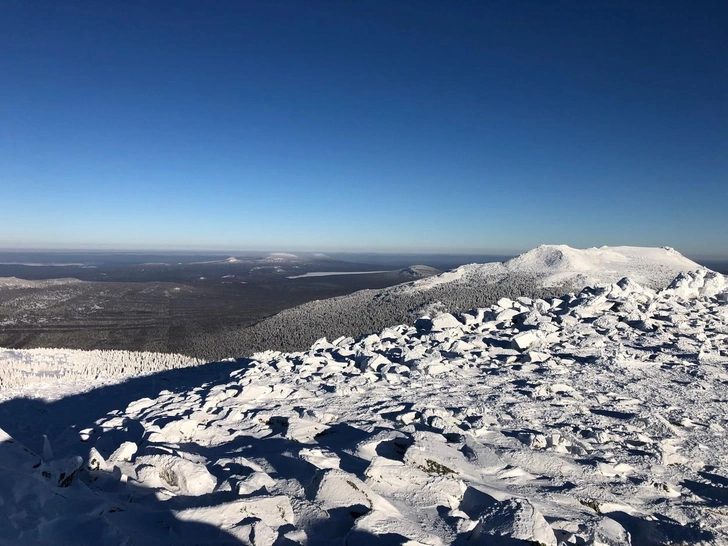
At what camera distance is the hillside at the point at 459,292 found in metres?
48.5

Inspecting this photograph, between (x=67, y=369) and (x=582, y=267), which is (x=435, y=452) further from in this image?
(x=582, y=267)

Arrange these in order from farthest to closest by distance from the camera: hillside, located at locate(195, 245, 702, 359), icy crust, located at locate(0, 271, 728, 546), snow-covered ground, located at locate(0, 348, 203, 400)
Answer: hillside, located at locate(195, 245, 702, 359) < snow-covered ground, located at locate(0, 348, 203, 400) < icy crust, located at locate(0, 271, 728, 546)

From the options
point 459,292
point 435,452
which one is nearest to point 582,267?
point 459,292

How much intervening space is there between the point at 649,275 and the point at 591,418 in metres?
49.7

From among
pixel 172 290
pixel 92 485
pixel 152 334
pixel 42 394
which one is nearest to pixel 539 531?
pixel 92 485

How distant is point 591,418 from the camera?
9578 millimetres

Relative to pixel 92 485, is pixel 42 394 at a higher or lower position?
lower

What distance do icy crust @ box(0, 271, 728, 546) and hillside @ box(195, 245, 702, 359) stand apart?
105ft

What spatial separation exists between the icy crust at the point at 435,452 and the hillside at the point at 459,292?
31930mm

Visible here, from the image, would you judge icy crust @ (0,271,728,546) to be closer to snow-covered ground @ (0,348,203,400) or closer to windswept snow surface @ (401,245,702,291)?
snow-covered ground @ (0,348,203,400)

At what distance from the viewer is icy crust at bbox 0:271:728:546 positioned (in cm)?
519

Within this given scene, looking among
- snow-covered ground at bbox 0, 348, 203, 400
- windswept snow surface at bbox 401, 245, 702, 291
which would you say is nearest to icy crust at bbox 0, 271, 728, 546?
snow-covered ground at bbox 0, 348, 203, 400

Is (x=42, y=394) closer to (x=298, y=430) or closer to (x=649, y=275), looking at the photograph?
(x=298, y=430)

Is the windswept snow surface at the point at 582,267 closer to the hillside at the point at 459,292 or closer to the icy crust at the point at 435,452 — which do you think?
the hillside at the point at 459,292
